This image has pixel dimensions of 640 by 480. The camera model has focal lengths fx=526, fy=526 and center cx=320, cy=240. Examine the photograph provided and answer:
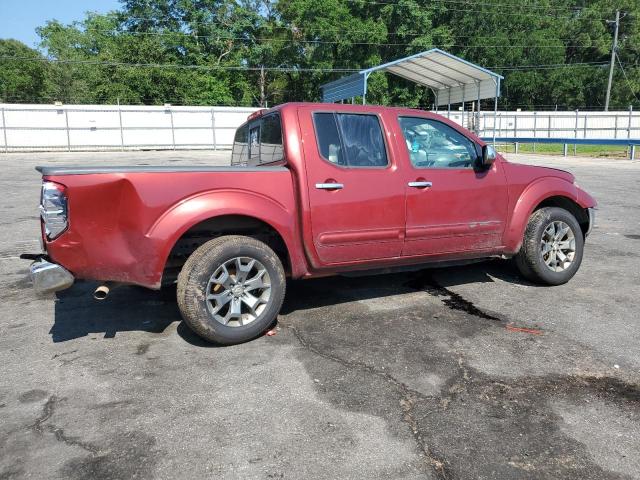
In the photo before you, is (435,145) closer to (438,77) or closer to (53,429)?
(53,429)

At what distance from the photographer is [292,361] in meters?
3.65

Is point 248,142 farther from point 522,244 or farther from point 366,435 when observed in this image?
point 366,435

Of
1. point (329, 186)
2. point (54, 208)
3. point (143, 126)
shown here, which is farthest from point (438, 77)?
point (54, 208)

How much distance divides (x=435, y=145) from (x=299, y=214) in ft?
5.08

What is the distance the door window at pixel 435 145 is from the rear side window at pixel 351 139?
0.93 ft

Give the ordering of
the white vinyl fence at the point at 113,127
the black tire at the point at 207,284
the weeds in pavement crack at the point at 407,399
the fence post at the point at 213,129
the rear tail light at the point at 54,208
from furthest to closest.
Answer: the fence post at the point at 213,129 < the white vinyl fence at the point at 113,127 < the black tire at the point at 207,284 < the rear tail light at the point at 54,208 < the weeds in pavement crack at the point at 407,399

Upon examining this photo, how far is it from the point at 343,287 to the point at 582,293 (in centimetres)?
233

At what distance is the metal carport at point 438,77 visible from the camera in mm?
19281

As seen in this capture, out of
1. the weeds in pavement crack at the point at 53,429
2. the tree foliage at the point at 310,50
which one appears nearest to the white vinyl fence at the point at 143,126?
the tree foliage at the point at 310,50

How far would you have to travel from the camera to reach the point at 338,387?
327 cm

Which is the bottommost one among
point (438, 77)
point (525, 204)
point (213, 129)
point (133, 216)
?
point (525, 204)

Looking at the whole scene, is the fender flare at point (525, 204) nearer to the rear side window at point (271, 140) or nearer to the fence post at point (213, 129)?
the rear side window at point (271, 140)

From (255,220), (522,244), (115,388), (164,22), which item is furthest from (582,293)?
(164,22)

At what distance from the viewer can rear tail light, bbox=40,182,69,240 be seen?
345cm
